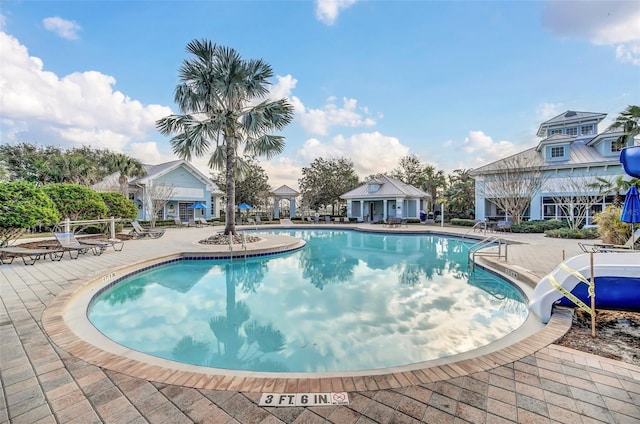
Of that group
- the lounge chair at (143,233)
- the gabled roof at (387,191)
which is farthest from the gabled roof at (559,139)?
the lounge chair at (143,233)

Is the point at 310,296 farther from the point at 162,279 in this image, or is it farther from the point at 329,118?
the point at 329,118

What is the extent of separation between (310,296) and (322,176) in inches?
1065

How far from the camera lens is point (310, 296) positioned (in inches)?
264

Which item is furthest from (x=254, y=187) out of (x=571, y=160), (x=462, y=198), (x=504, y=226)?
(x=571, y=160)

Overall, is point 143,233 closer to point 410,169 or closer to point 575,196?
point 575,196

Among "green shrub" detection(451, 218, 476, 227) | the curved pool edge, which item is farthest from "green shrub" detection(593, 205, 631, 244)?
"green shrub" detection(451, 218, 476, 227)

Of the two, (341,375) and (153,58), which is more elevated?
(153,58)

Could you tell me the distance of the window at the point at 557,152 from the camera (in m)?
20.3

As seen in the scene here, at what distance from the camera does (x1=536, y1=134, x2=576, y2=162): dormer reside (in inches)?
787

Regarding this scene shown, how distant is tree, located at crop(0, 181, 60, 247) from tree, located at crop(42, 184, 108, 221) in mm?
3552

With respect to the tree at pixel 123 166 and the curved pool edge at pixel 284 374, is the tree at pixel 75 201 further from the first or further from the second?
the curved pool edge at pixel 284 374

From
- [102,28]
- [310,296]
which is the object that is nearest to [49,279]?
[310,296]

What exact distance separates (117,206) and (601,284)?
19.4 meters

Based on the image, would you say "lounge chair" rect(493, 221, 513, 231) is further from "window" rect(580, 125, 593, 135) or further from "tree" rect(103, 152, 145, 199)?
"tree" rect(103, 152, 145, 199)
